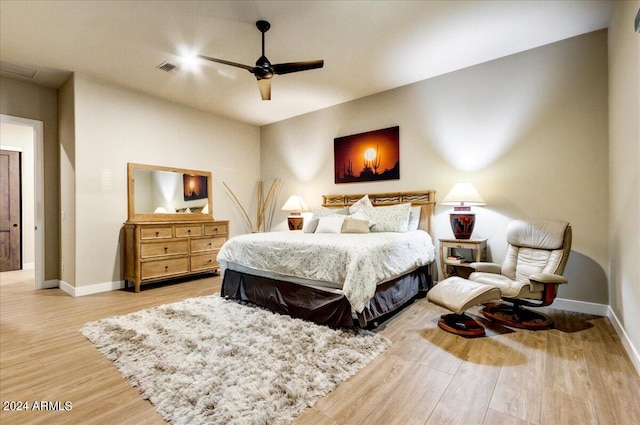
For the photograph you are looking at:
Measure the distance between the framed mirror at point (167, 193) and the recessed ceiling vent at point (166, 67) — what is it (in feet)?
4.98

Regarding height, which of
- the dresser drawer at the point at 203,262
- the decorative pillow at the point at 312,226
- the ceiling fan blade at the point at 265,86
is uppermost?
the ceiling fan blade at the point at 265,86

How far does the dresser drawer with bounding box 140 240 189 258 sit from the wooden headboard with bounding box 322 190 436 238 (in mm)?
2582

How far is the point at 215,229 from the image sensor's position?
16.4 feet

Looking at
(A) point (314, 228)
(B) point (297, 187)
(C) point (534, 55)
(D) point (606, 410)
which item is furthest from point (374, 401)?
(B) point (297, 187)

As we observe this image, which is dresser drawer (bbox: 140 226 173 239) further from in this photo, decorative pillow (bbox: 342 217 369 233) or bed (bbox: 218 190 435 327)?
decorative pillow (bbox: 342 217 369 233)

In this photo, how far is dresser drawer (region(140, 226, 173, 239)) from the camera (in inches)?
160

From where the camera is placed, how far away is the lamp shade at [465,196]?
11.0ft

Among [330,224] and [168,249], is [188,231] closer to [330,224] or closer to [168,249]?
[168,249]

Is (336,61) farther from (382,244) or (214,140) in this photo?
(214,140)

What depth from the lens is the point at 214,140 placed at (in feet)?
17.9

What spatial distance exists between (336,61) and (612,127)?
2914 mm

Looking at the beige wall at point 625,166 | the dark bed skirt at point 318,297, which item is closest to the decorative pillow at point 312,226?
the dark bed skirt at point 318,297

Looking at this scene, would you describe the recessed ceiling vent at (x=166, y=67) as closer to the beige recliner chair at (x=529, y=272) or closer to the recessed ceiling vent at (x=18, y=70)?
the recessed ceiling vent at (x=18, y=70)

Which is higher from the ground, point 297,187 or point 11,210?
point 297,187
